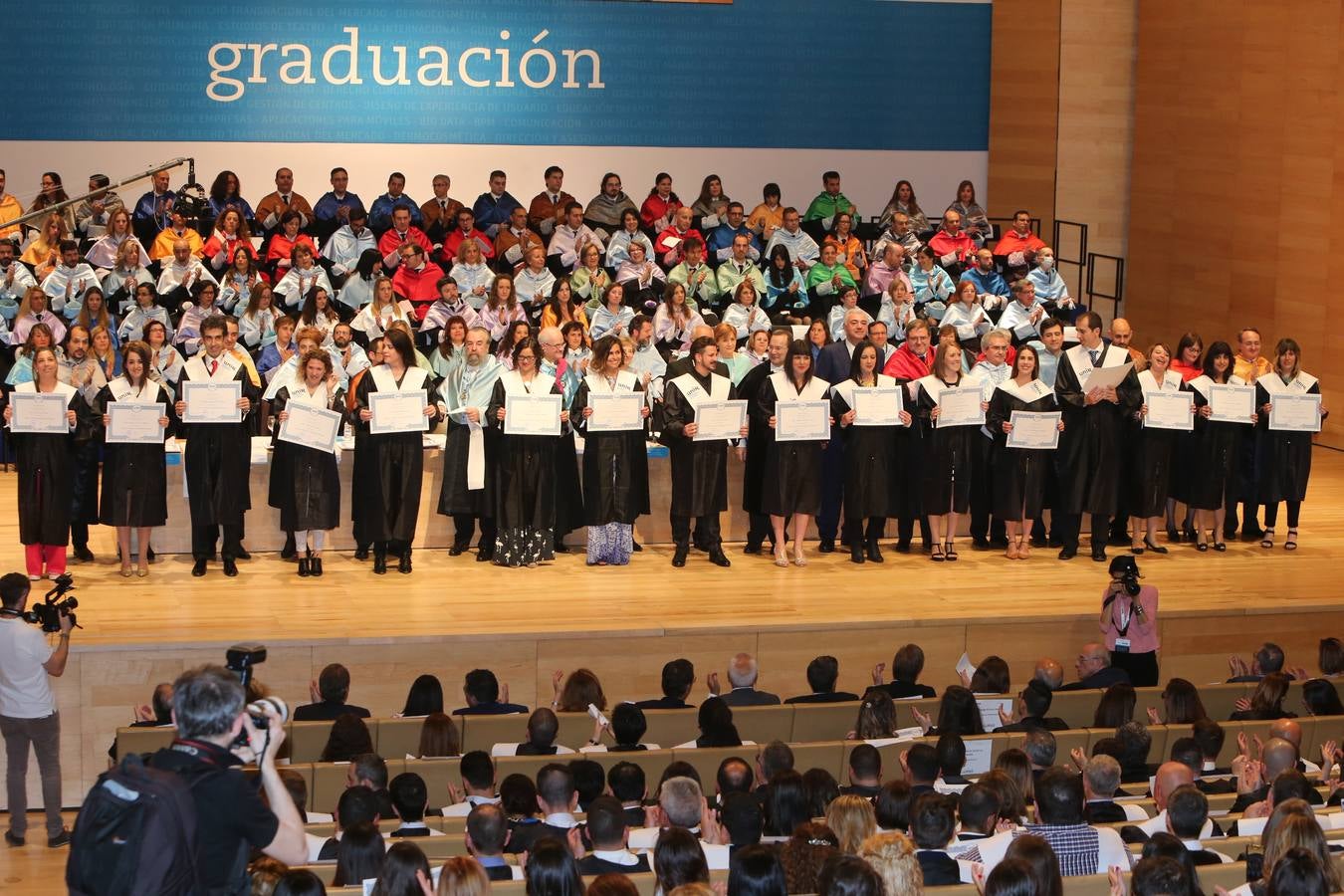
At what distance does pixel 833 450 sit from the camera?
41.8 ft

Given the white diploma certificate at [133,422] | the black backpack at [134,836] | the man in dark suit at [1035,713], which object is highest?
the white diploma certificate at [133,422]

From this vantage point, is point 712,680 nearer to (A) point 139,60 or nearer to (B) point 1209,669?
(B) point 1209,669

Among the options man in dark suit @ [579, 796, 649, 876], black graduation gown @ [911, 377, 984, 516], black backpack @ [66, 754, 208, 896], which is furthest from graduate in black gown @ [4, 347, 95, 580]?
black backpack @ [66, 754, 208, 896]

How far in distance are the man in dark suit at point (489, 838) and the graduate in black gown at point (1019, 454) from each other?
6941mm

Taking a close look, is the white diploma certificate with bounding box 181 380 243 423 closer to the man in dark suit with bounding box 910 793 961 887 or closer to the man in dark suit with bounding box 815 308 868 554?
the man in dark suit with bounding box 815 308 868 554

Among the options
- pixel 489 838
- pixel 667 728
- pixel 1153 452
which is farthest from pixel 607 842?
pixel 1153 452

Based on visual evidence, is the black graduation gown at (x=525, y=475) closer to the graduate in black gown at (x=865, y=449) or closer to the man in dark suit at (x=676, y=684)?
the graduate in black gown at (x=865, y=449)

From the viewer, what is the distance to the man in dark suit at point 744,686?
9.27 m

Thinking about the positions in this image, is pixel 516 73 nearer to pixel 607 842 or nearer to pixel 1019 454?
pixel 1019 454

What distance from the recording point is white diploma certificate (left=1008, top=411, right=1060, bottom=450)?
12484mm

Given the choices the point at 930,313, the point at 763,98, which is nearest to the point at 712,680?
the point at 930,313

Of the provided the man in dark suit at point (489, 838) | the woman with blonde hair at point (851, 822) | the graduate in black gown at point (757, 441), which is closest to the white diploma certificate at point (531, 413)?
the graduate in black gown at point (757, 441)

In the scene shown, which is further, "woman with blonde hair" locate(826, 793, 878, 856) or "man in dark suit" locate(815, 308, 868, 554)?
"man in dark suit" locate(815, 308, 868, 554)

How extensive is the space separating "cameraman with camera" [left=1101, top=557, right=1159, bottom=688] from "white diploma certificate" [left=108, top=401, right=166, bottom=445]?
19.6 feet
